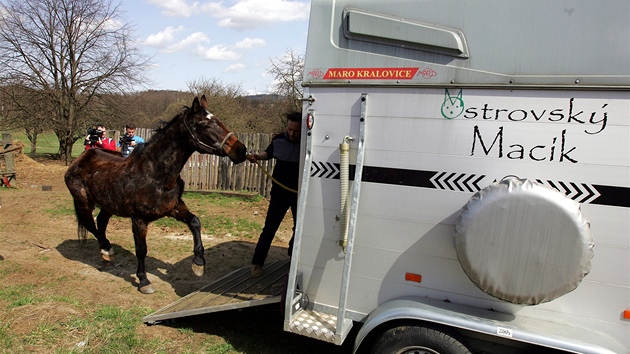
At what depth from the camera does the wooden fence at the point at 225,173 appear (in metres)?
11.5

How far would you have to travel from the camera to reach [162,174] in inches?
188

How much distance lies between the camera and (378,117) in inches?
118

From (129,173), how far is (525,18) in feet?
14.6

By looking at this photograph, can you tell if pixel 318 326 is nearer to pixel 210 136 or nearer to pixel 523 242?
pixel 523 242

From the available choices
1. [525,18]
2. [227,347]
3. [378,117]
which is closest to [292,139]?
[378,117]

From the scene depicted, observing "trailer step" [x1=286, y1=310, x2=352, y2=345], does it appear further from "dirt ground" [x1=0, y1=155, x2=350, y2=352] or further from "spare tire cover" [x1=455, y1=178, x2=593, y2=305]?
"spare tire cover" [x1=455, y1=178, x2=593, y2=305]

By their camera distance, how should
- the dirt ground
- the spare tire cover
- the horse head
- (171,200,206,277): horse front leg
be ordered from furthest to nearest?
(171,200,206,277): horse front leg < the horse head < the dirt ground < the spare tire cover

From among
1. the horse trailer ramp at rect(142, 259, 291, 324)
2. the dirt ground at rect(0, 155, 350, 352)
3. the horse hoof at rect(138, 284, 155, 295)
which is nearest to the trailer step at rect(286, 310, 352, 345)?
the horse trailer ramp at rect(142, 259, 291, 324)

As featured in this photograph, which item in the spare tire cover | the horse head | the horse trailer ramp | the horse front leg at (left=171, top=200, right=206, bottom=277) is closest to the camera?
the spare tire cover

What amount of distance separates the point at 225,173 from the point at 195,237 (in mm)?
7052

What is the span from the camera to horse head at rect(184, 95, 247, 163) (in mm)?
4410

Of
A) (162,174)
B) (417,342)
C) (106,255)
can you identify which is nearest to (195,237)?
(162,174)

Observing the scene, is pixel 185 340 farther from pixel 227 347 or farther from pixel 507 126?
pixel 507 126

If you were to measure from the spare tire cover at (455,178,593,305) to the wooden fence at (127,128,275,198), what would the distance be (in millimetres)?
9172
